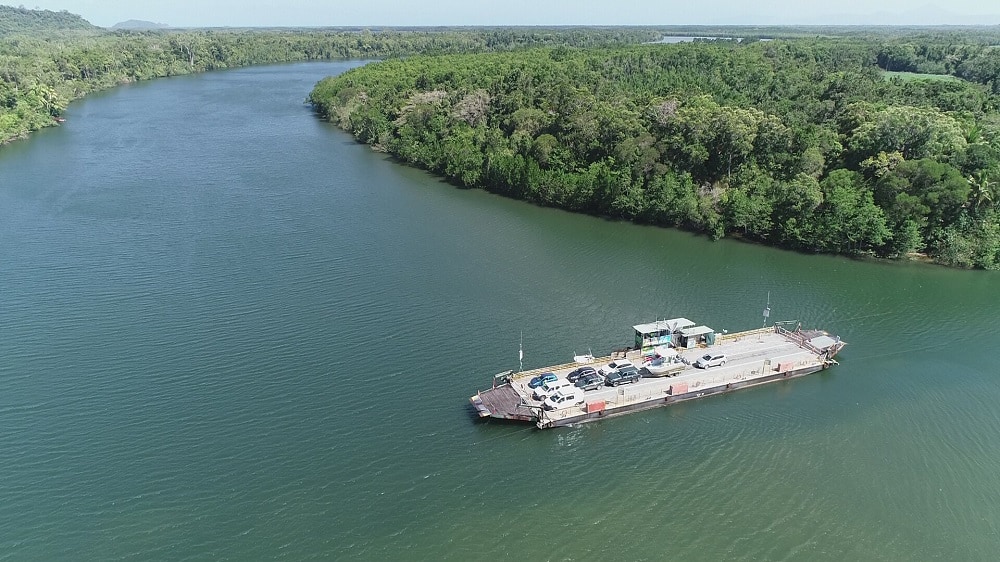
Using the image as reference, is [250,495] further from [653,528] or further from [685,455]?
[685,455]

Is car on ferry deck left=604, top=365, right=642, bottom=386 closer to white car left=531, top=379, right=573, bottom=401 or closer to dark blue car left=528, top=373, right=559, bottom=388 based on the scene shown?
white car left=531, top=379, right=573, bottom=401

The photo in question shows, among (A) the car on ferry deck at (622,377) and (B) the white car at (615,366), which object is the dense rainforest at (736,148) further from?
(A) the car on ferry deck at (622,377)

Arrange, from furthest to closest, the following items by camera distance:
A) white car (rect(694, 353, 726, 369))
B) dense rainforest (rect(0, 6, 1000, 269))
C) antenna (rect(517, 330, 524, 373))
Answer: dense rainforest (rect(0, 6, 1000, 269))
white car (rect(694, 353, 726, 369))
antenna (rect(517, 330, 524, 373))

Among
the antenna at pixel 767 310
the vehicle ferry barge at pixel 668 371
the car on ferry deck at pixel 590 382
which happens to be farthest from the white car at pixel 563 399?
the antenna at pixel 767 310

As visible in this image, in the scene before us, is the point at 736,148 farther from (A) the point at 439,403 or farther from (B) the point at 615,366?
(A) the point at 439,403

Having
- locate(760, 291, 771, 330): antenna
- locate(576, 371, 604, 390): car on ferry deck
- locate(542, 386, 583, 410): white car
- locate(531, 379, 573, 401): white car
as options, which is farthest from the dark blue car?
locate(760, 291, 771, 330): antenna

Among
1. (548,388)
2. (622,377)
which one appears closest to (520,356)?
(548,388)
